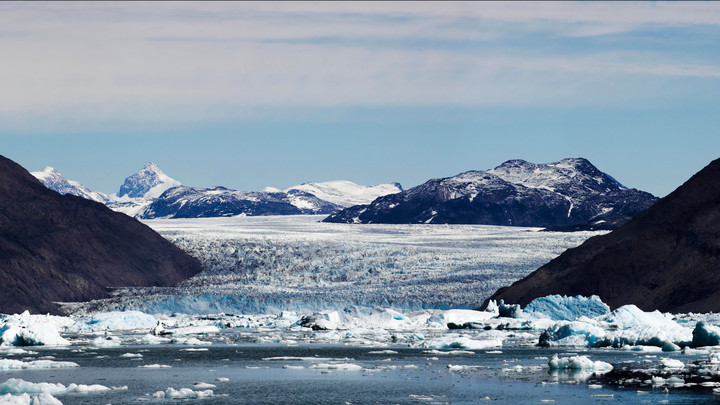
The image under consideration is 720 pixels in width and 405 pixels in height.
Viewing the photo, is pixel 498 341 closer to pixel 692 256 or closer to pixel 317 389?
pixel 317 389

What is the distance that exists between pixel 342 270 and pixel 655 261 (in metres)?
24.1

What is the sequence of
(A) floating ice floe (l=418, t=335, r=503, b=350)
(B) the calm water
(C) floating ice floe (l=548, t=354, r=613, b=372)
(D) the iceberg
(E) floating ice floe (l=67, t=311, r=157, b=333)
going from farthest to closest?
(D) the iceberg, (E) floating ice floe (l=67, t=311, r=157, b=333), (A) floating ice floe (l=418, t=335, r=503, b=350), (C) floating ice floe (l=548, t=354, r=613, b=372), (B) the calm water

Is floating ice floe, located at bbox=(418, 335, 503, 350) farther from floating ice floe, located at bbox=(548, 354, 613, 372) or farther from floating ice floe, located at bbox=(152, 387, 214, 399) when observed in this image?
floating ice floe, located at bbox=(152, 387, 214, 399)

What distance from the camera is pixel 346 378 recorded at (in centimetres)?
2881

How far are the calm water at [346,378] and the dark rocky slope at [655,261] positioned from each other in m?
29.0

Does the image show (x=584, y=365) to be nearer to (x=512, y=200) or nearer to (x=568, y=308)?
(x=568, y=308)

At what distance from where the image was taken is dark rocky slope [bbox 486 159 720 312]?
6356cm

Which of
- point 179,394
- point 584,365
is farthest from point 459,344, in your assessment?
point 179,394

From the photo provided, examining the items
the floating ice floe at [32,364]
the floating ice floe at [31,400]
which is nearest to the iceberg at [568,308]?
the floating ice floe at [32,364]

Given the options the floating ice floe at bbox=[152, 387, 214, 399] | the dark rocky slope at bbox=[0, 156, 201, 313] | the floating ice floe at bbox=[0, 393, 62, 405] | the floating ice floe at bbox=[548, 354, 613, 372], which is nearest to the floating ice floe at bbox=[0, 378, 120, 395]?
the floating ice floe at bbox=[0, 393, 62, 405]

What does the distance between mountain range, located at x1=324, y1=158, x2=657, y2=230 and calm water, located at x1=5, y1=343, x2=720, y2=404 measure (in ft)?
392

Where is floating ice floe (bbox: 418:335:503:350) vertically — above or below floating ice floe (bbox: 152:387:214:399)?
below

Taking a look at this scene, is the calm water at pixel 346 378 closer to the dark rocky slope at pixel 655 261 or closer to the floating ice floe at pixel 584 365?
the floating ice floe at pixel 584 365

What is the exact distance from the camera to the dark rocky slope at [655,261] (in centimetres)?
6356
